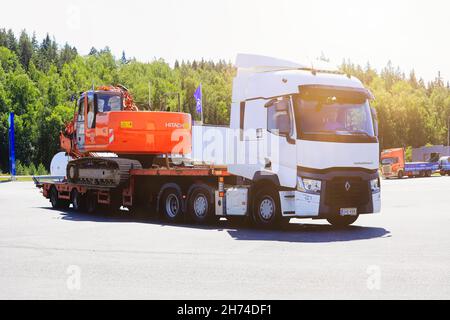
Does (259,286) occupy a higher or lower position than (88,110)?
lower

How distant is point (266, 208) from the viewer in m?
14.5

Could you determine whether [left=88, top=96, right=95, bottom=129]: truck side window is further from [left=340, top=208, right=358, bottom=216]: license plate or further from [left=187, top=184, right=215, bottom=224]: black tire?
[left=340, top=208, right=358, bottom=216]: license plate

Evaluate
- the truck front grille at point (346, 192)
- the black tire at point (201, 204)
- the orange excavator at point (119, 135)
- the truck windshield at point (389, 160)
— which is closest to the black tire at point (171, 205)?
the black tire at point (201, 204)

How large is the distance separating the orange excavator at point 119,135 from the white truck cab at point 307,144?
494 centimetres

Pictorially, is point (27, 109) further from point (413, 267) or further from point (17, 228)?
point (413, 267)

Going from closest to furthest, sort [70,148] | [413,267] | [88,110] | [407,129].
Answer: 1. [413,267]
2. [88,110]
3. [70,148]
4. [407,129]

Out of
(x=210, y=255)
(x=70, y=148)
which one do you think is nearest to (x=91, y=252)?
(x=210, y=255)

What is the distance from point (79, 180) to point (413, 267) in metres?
14.0

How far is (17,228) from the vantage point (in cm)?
1537

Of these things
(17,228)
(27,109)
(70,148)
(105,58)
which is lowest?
(17,228)

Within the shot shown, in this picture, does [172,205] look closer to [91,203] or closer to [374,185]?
[91,203]

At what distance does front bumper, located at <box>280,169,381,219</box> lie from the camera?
44.6ft

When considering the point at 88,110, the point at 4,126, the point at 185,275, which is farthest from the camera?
the point at 4,126

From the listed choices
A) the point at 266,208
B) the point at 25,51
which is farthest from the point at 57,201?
the point at 25,51
